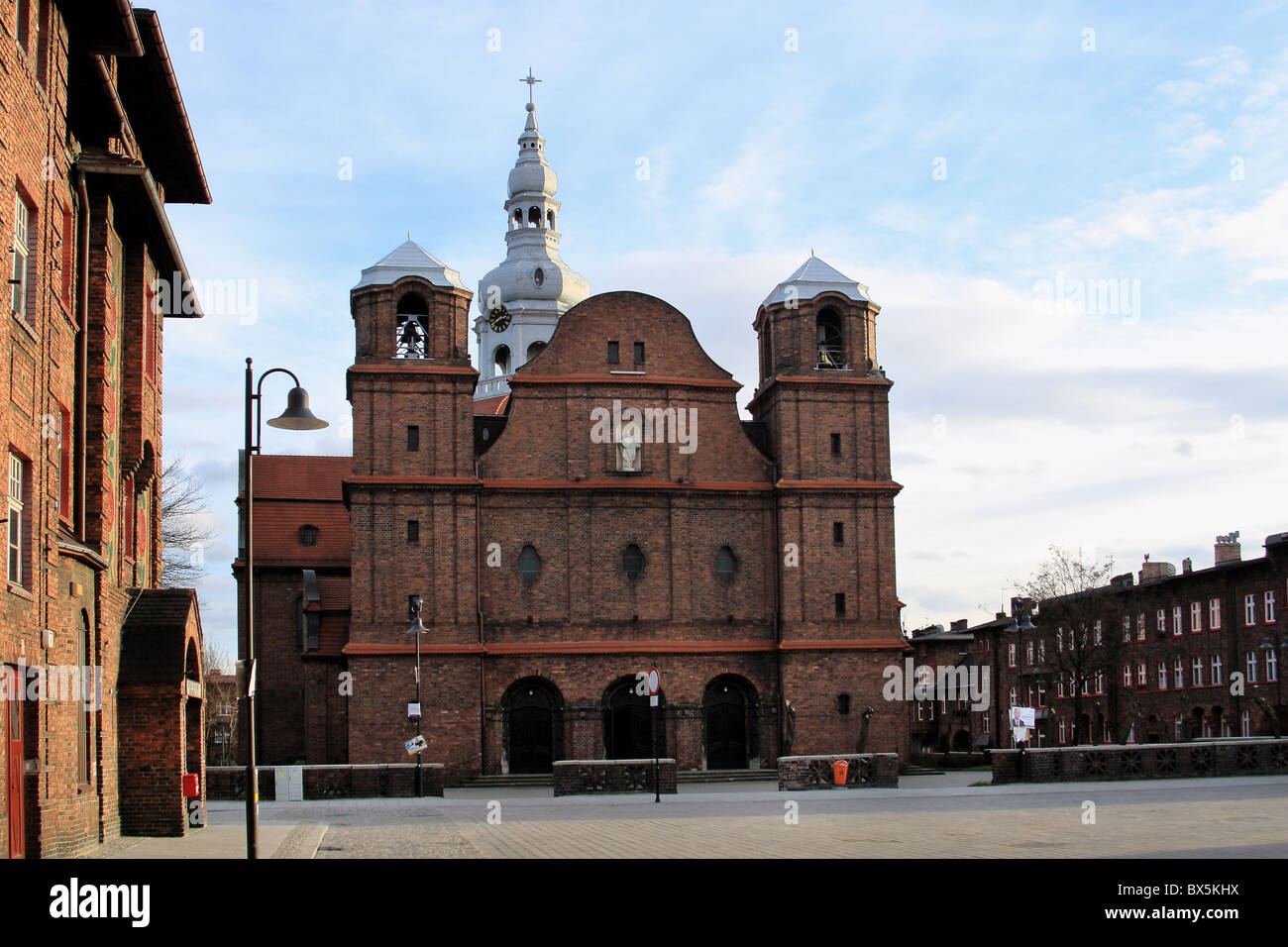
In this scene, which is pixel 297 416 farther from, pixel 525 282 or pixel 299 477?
pixel 525 282

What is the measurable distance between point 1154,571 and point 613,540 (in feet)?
114

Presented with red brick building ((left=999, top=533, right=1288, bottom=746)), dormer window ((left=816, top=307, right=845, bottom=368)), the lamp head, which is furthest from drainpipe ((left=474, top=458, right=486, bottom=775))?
the lamp head

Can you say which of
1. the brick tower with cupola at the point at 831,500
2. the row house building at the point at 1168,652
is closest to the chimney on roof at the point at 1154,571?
the row house building at the point at 1168,652

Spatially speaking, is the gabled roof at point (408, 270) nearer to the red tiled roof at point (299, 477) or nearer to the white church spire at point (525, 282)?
the red tiled roof at point (299, 477)

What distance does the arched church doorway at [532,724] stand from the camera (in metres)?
47.9

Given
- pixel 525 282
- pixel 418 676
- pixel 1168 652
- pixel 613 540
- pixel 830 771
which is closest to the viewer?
pixel 830 771

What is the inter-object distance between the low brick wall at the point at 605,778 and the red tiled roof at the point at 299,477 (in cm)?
2643

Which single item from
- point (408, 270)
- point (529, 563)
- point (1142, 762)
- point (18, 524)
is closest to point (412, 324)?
point (408, 270)

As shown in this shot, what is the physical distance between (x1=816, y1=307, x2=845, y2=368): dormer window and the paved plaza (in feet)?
59.5

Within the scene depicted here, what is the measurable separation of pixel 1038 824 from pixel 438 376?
95.9 feet

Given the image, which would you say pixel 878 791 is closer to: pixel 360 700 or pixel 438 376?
pixel 360 700

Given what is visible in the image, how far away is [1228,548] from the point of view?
67000 mm

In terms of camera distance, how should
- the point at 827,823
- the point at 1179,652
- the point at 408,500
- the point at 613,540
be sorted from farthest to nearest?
the point at 1179,652
the point at 613,540
the point at 408,500
the point at 827,823
